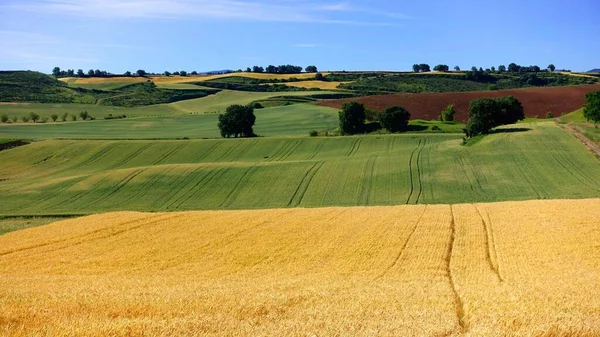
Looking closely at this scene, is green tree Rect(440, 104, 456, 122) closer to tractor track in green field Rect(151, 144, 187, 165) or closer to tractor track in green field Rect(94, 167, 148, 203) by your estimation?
tractor track in green field Rect(151, 144, 187, 165)

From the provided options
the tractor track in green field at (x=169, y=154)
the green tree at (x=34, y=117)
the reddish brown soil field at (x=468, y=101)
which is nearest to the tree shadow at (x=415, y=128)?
the reddish brown soil field at (x=468, y=101)

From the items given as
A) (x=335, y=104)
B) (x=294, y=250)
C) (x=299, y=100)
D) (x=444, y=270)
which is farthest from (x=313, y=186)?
(x=299, y=100)

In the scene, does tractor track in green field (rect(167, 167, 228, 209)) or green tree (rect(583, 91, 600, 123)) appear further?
green tree (rect(583, 91, 600, 123))

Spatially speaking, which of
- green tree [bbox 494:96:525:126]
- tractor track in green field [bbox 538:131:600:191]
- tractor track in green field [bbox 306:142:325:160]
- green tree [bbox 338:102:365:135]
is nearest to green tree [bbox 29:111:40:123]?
green tree [bbox 338:102:365:135]

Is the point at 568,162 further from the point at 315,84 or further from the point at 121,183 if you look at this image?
the point at 315,84

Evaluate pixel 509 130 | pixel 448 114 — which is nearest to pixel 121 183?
pixel 509 130

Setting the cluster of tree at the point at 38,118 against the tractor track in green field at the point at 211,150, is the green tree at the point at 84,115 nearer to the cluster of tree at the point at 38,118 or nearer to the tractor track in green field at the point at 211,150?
the cluster of tree at the point at 38,118
